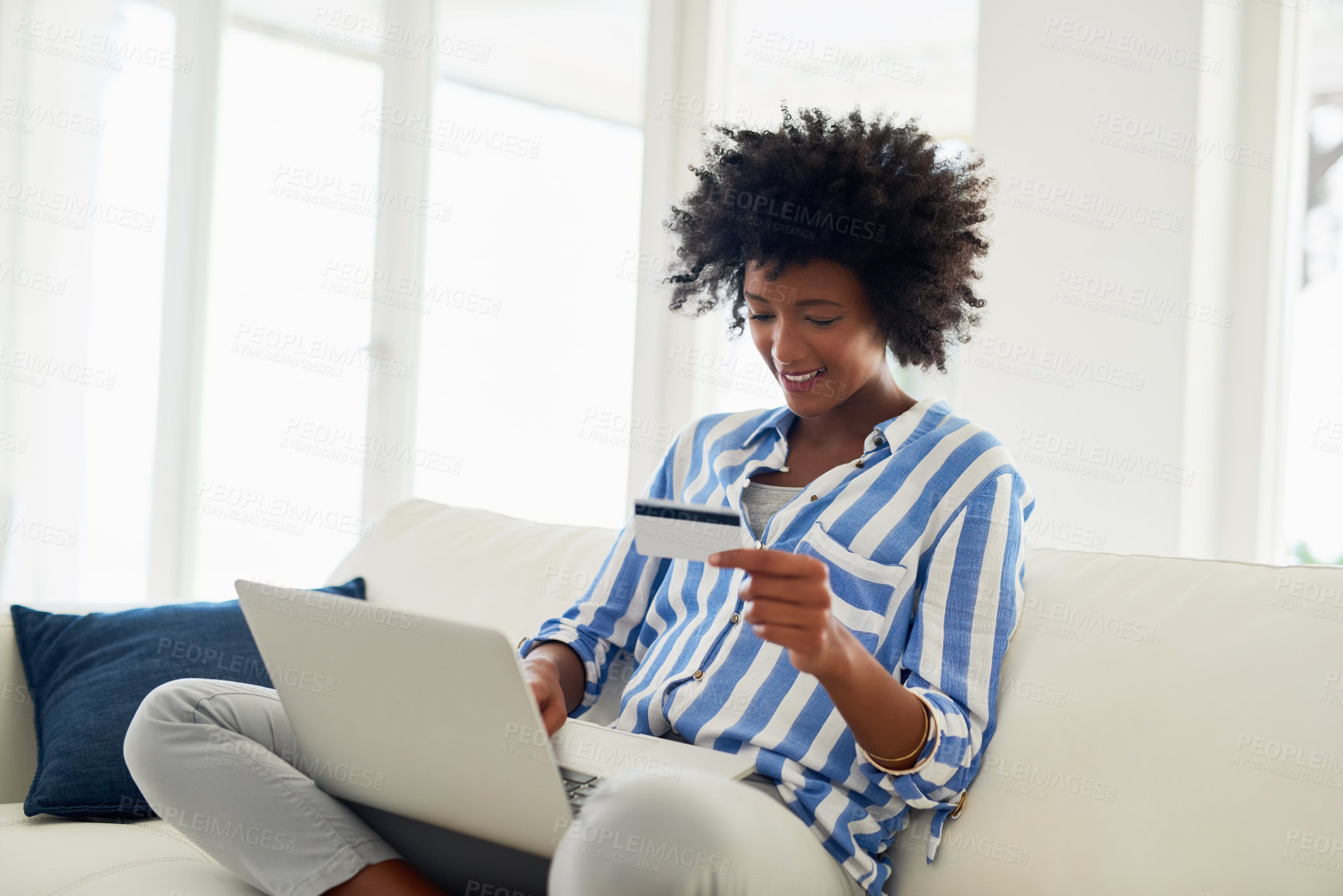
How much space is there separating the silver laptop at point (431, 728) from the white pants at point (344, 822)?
4cm

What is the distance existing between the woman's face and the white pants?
0.50 meters

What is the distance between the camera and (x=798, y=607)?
1086 mm

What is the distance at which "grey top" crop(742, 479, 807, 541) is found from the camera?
1.52m

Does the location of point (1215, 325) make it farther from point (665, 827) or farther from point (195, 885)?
point (195, 885)

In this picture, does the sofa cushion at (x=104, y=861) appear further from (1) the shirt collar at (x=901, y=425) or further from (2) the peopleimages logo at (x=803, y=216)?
(2) the peopleimages logo at (x=803, y=216)

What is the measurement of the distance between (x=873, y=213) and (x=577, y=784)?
0.81m

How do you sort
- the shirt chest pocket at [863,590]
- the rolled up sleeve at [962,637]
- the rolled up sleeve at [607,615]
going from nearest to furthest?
1. the rolled up sleeve at [962,637]
2. the shirt chest pocket at [863,590]
3. the rolled up sleeve at [607,615]

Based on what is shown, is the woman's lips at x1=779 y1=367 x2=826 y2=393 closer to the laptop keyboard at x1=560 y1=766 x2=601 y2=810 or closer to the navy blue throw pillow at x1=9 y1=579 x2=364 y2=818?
the laptop keyboard at x1=560 y1=766 x2=601 y2=810

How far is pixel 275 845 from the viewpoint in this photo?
1.20 metres

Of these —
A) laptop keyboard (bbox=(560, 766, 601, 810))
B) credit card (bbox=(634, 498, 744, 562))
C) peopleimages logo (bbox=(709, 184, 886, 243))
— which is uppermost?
peopleimages logo (bbox=(709, 184, 886, 243))

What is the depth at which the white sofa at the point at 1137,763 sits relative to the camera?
1.15 meters

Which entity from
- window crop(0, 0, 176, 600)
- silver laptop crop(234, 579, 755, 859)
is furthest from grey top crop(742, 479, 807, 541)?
Result: window crop(0, 0, 176, 600)

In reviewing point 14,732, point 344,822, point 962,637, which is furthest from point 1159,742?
point 14,732

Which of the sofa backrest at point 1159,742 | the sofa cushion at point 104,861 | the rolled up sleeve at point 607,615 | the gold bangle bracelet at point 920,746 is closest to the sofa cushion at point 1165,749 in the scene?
the sofa backrest at point 1159,742
